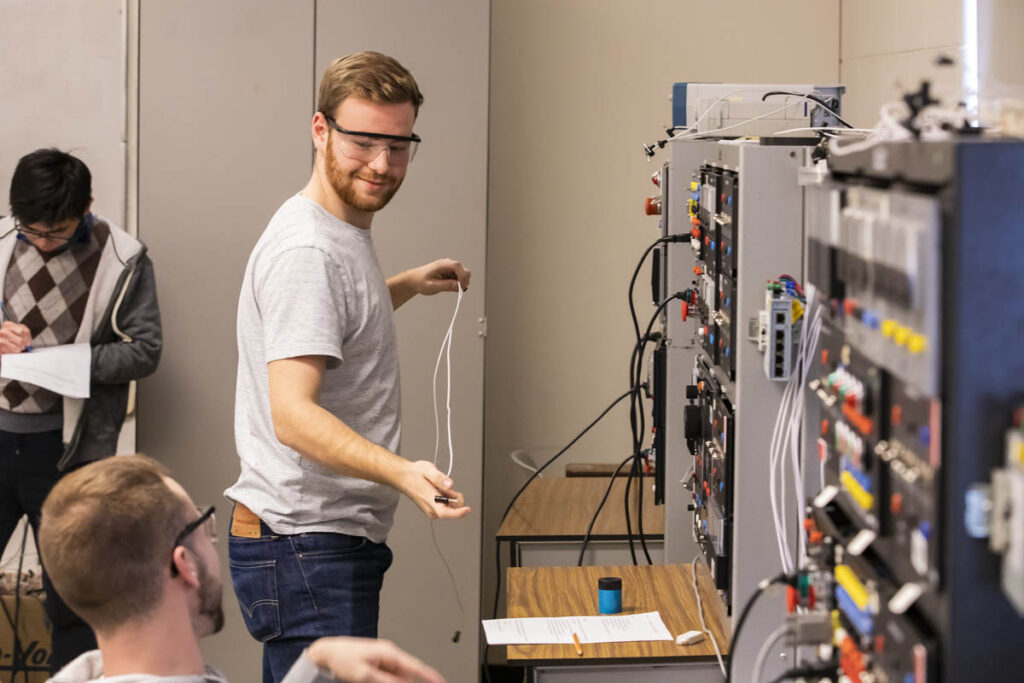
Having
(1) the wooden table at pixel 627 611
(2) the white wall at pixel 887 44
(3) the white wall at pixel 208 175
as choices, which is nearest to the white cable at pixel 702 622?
(1) the wooden table at pixel 627 611

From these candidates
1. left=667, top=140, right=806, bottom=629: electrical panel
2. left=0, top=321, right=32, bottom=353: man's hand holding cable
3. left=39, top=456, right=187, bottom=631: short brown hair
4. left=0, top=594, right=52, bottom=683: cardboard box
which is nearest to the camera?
left=39, top=456, right=187, bottom=631: short brown hair

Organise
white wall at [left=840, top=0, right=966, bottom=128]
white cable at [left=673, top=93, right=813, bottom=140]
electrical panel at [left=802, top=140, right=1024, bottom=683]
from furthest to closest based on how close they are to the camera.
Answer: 1. white wall at [left=840, top=0, right=966, bottom=128]
2. white cable at [left=673, top=93, right=813, bottom=140]
3. electrical panel at [left=802, top=140, right=1024, bottom=683]

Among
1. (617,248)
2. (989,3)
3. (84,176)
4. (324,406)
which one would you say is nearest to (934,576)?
(324,406)

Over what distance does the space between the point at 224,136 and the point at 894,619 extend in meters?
2.88

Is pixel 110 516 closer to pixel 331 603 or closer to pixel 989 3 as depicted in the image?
pixel 331 603

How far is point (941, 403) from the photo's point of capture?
833 mm

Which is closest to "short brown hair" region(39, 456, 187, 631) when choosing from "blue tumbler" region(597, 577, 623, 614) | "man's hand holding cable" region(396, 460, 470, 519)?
"man's hand holding cable" region(396, 460, 470, 519)

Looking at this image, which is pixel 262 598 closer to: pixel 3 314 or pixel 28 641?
pixel 3 314

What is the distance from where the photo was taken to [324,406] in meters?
1.87

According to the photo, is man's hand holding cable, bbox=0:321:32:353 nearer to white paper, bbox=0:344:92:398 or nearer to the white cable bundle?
white paper, bbox=0:344:92:398

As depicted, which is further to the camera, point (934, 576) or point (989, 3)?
point (989, 3)

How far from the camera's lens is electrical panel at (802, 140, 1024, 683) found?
812mm

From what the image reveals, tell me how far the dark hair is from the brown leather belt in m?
1.45

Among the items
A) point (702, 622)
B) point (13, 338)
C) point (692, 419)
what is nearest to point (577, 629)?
point (702, 622)
